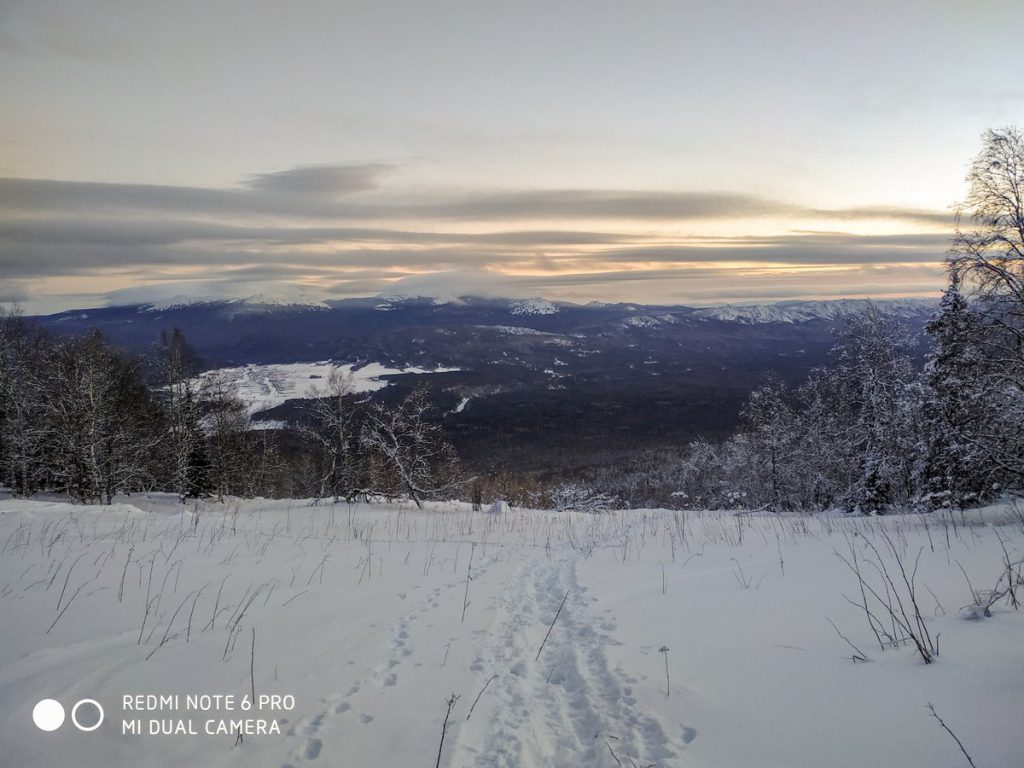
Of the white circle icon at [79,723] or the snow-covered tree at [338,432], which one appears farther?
the snow-covered tree at [338,432]

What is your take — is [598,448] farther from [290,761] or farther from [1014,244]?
[290,761]

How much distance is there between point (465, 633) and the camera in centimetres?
463

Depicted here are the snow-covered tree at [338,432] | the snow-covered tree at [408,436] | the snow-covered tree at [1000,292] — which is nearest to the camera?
the snow-covered tree at [1000,292]

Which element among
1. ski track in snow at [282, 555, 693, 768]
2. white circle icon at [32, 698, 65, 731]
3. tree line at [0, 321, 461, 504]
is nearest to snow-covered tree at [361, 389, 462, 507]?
tree line at [0, 321, 461, 504]

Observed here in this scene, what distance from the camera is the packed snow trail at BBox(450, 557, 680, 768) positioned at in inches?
111

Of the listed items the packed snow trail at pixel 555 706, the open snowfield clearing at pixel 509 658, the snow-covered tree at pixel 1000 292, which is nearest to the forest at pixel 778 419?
the snow-covered tree at pixel 1000 292

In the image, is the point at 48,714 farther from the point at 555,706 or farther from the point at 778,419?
the point at 778,419

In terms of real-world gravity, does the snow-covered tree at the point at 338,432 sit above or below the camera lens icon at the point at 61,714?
below

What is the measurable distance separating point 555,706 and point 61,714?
2.86 metres

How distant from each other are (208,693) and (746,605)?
15.3 ft

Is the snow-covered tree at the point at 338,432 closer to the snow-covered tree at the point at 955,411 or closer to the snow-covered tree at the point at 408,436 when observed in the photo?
the snow-covered tree at the point at 408,436

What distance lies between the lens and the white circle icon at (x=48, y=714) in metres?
2.59

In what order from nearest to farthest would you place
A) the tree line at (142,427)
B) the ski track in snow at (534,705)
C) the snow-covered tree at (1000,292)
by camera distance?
the ski track in snow at (534,705) → the snow-covered tree at (1000,292) → the tree line at (142,427)

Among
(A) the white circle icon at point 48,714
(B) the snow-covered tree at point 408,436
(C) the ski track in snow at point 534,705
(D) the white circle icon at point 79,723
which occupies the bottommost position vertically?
(B) the snow-covered tree at point 408,436
